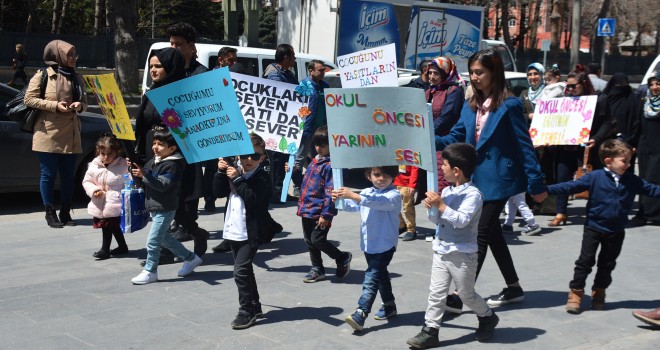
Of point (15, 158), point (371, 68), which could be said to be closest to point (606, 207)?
point (371, 68)

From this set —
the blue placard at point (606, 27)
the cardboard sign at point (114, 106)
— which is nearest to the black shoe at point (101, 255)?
the cardboard sign at point (114, 106)

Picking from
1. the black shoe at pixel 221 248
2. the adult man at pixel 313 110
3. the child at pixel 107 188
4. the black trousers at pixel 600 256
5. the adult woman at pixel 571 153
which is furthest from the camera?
the adult woman at pixel 571 153

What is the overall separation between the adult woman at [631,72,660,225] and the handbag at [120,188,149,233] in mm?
5632

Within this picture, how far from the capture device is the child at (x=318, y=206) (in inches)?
271

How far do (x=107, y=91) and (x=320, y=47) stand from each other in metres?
9.25

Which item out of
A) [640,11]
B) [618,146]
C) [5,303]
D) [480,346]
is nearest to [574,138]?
[618,146]

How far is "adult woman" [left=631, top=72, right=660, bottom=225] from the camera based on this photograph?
390 inches

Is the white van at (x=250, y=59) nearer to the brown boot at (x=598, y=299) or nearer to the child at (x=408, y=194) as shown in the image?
the child at (x=408, y=194)

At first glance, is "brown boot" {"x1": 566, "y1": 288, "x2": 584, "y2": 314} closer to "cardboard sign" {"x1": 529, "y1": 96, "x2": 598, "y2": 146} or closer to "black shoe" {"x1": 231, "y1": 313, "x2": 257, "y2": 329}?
"black shoe" {"x1": 231, "y1": 313, "x2": 257, "y2": 329}

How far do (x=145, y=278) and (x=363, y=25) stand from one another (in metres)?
10.3

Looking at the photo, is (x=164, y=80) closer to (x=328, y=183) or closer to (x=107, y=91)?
(x=107, y=91)

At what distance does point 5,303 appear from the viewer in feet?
20.8

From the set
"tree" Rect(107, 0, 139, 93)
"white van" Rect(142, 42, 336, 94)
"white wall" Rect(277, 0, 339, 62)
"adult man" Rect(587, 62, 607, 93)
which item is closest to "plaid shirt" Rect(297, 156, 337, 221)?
"white van" Rect(142, 42, 336, 94)

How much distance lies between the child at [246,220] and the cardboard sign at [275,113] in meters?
2.61
